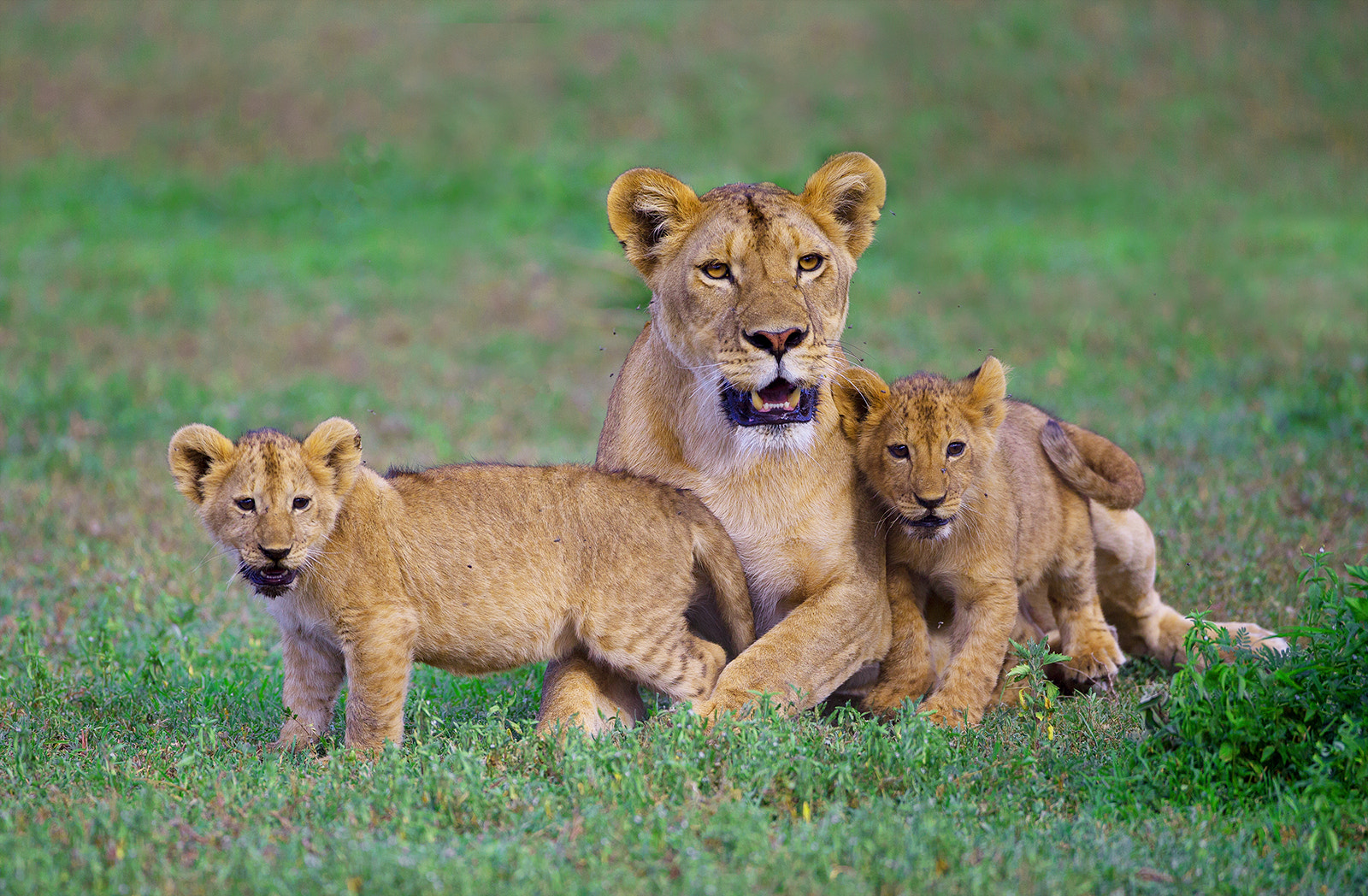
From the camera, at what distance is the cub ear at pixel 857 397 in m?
5.14

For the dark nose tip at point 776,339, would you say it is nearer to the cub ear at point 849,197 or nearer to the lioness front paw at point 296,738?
the cub ear at point 849,197

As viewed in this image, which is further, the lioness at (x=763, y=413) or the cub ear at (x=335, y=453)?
the lioness at (x=763, y=413)

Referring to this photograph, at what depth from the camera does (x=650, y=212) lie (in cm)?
516

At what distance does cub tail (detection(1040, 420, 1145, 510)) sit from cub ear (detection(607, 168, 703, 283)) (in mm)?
1750

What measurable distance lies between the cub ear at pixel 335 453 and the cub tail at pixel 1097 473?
2.75 meters

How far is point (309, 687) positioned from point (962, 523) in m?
2.37

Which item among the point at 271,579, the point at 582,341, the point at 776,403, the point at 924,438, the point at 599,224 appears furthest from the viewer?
the point at 599,224

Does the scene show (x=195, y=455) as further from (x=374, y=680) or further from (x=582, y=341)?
(x=582, y=341)

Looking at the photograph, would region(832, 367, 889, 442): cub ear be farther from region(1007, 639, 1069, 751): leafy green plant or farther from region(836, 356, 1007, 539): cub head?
region(1007, 639, 1069, 751): leafy green plant

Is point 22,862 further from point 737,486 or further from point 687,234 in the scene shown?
point 687,234

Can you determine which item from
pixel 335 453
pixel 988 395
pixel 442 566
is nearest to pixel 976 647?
pixel 988 395

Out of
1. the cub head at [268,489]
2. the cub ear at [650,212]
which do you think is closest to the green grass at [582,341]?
the cub head at [268,489]

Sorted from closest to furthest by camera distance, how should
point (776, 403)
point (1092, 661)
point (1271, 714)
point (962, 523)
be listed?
point (1271, 714), point (776, 403), point (962, 523), point (1092, 661)

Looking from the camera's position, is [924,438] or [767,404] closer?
[767,404]
